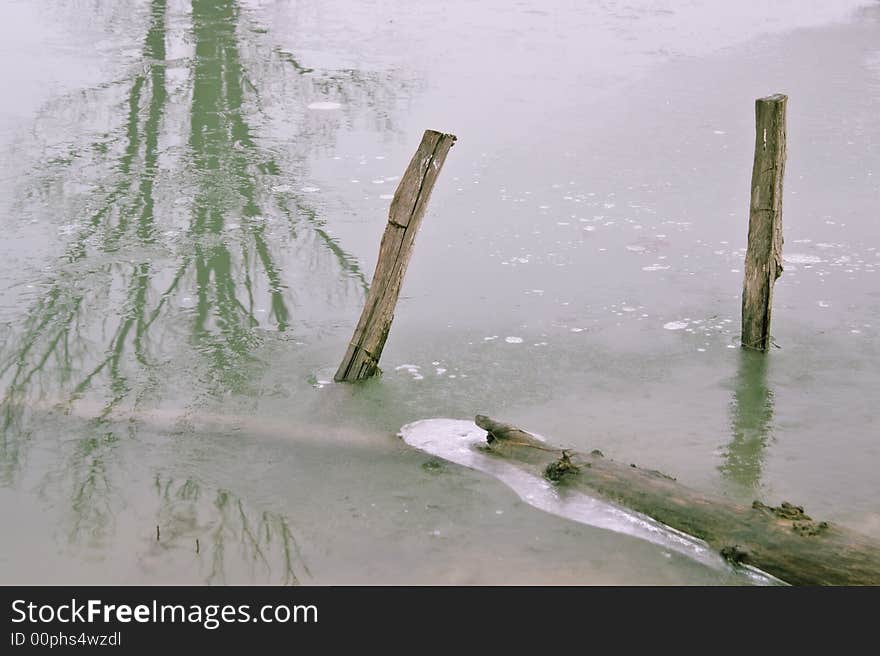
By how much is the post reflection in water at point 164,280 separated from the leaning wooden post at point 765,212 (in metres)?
2.58

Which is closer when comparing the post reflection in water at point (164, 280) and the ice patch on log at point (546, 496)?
the ice patch on log at point (546, 496)

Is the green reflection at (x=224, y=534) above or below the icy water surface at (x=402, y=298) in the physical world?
below

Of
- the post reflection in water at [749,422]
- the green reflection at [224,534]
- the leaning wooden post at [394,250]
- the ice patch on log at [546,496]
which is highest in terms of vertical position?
the leaning wooden post at [394,250]

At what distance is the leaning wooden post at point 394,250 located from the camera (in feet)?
19.6

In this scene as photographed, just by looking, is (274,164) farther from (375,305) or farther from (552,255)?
(375,305)

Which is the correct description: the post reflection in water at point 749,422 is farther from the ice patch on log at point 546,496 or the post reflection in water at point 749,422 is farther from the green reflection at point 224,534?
the green reflection at point 224,534

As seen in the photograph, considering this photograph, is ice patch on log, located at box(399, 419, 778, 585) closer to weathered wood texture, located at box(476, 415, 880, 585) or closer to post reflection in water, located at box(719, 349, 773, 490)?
weathered wood texture, located at box(476, 415, 880, 585)

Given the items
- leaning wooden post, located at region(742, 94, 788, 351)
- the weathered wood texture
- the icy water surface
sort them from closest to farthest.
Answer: the weathered wood texture, the icy water surface, leaning wooden post, located at region(742, 94, 788, 351)

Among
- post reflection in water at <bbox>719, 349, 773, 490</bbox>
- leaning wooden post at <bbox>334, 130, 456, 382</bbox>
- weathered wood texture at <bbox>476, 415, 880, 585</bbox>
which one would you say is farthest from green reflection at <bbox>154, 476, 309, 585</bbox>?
post reflection in water at <bbox>719, 349, 773, 490</bbox>

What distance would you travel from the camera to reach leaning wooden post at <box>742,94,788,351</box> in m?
6.37

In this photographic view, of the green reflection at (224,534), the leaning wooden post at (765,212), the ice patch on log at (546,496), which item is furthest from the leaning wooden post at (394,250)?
the leaning wooden post at (765,212)

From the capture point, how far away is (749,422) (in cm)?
603

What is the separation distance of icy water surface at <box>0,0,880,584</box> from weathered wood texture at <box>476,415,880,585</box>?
16 centimetres

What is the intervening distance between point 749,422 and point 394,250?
215 centimetres
